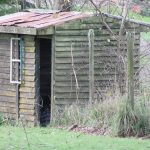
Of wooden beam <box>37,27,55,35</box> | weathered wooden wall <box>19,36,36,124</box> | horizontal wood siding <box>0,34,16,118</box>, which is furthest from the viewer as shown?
horizontal wood siding <box>0,34,16,118</box>

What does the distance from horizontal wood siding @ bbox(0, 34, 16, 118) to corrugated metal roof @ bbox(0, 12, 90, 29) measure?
1.61 ft

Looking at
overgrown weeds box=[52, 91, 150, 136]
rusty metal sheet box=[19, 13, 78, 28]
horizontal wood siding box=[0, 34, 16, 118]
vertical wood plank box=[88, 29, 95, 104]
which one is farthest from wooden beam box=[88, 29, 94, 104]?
horizontal wood siding box=[0, 34, 16, 118]

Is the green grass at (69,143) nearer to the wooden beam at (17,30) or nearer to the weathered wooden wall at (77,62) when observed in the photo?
the weathered wooden wall at (77,62)

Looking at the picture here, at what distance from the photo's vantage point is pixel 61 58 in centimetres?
1530

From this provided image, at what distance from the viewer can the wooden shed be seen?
15.3 m

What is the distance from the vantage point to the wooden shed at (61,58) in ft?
50.1

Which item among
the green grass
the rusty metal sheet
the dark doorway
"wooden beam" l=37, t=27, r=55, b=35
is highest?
the rusty metal sheet

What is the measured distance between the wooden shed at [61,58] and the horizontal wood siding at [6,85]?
0.03 metres

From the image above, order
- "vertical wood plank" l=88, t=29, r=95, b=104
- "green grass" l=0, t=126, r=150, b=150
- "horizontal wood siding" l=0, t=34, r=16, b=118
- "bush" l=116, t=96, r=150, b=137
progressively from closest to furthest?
"green grass" l=0, t=126, r=150, b=150 → "bush" l=116, t=96, r=150, b=137 → "vertical wood plank" l=88, t=29, r=95, b=104 → "horizontal wood siding" l=0, t=34, r=16, b=118

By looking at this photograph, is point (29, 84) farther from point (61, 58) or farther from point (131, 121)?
point (131, 121)

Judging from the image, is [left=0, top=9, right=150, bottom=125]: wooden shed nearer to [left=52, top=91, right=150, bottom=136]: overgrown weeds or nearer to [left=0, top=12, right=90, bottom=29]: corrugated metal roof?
[left=0, top=12, right=90, bottom=29]: corrugated metal roof

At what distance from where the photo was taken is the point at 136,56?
15.4 metres

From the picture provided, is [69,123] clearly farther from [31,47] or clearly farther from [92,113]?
[31,47]

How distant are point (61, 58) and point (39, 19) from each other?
5.96 ft
